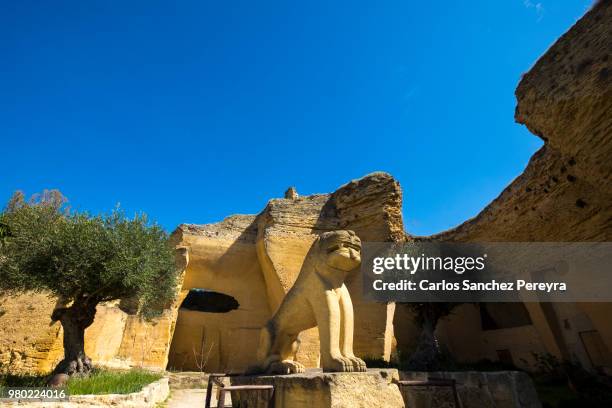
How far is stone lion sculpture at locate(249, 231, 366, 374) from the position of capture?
4.07 m

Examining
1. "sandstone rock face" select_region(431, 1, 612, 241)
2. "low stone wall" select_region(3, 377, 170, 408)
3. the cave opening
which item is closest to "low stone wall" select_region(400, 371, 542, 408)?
"sandstone rock face" select_region(431, 1, 612, 241)

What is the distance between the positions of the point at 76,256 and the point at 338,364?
552cm

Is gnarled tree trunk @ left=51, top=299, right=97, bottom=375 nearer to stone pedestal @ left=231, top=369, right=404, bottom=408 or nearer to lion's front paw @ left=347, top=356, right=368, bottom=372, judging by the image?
stone pedestal @ left=231, top=369, right=404, bottom=408

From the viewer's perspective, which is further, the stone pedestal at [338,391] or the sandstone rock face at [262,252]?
the sandstone rock face at [262,252]

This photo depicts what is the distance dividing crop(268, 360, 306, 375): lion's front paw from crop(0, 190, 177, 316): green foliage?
391 cm

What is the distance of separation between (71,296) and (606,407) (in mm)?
10231

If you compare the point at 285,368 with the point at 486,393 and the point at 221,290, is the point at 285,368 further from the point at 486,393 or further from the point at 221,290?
the point at 221,290

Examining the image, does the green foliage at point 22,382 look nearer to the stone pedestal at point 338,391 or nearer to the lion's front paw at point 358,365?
the stone pedestal at point 338,391

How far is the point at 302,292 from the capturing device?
454 cm

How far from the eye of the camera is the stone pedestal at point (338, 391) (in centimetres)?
310

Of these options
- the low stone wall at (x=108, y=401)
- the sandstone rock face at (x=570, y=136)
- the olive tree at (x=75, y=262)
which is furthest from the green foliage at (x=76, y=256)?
the sandstone rock face at (x=570, y=136)

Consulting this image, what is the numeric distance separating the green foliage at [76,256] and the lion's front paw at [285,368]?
3.91 m

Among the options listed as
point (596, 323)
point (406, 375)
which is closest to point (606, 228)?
point (596, 323)

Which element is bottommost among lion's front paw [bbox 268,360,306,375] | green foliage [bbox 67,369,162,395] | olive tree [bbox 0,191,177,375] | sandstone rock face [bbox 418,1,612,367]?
green foliage [bbox 67,369,162,395]
